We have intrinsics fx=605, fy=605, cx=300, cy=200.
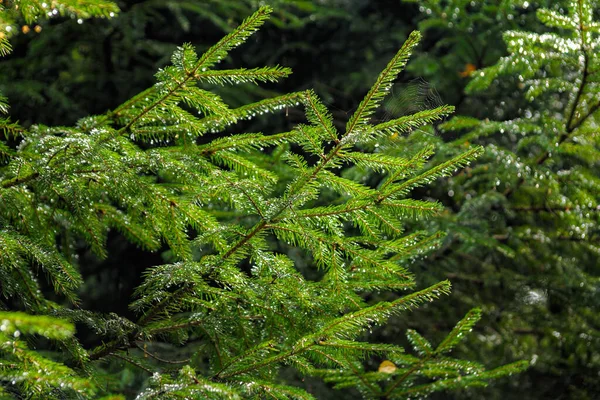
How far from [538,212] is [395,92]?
1143mm

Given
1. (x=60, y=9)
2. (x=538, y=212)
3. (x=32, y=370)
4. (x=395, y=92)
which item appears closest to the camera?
(x=32, y=370)

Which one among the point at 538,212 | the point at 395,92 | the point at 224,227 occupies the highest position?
the point at 395,92

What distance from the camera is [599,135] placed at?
116 inches

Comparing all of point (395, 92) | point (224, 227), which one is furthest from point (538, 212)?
point (224, 227)

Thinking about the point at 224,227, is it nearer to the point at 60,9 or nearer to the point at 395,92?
the point at 60,9

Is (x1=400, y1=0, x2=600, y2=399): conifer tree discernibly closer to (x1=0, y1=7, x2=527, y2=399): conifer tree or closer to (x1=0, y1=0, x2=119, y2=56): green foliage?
(x1=0, y1=7, x2=527, y2=399): conifer tree

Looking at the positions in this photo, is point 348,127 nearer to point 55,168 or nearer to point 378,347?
point 378,347

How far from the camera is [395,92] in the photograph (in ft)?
11.1

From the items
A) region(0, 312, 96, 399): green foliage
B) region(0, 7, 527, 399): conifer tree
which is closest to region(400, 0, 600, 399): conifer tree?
region(0, 7, 527, 399): conifer tree

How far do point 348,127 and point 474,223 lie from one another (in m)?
1.87

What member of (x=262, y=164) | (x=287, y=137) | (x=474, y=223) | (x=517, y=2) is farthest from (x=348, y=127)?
(x=517, y=2)

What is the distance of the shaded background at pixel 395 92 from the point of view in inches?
158

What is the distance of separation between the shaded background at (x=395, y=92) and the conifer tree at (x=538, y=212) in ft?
0.07

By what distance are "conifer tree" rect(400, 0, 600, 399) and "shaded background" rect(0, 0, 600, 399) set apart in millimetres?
21
